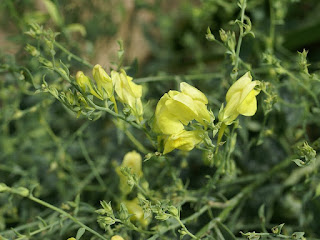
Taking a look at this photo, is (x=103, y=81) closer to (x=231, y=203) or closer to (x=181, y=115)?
(x=181, y=115)

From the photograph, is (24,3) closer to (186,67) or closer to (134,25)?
(134,25)

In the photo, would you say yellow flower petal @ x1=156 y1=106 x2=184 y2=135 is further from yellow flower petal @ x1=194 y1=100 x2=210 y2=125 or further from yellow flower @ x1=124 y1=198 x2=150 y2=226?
yellow flower @ x1=124 y1=198 x2=150 y2=226

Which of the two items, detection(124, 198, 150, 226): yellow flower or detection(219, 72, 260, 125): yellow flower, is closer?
detection(219, 72, 260, 125): yellow flower

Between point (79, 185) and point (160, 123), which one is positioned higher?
point (160, 123)

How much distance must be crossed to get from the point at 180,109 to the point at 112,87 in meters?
0.09

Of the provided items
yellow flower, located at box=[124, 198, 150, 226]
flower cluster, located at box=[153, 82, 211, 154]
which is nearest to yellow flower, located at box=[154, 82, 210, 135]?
flower cluster, located at box=[153, 82, 211, 154]

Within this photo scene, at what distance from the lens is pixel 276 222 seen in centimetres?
81

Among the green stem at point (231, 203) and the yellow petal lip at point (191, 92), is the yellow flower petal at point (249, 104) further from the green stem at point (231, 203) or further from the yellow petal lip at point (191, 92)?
the green stem at point (231, 203)

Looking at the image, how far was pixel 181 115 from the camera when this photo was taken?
18.5 inches

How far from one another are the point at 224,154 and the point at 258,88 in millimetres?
90

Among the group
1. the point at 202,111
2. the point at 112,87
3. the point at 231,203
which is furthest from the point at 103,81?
the point at 231,203

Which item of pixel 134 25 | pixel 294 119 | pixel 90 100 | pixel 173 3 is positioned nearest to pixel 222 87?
pixel 294 119

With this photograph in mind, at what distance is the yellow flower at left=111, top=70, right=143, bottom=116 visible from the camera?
1.66 feet

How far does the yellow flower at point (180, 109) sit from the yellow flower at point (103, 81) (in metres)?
0.06
